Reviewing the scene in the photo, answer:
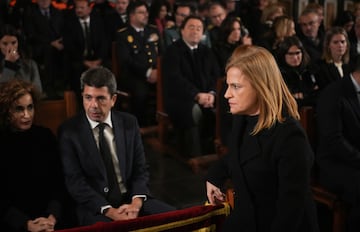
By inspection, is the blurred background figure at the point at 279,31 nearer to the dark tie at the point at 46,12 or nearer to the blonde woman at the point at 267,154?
the dark tie at the point at 46,12

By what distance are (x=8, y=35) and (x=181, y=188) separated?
6.39 ft

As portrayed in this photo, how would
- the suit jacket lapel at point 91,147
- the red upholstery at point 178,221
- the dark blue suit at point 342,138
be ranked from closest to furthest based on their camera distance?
1. the red upholstery at point 178,221
2. the suit jacket lapel at point 91,147
3. the dark blue suit at point 342,138

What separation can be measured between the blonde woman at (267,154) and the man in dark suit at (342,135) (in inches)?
49.6

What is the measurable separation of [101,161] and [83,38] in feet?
12.4

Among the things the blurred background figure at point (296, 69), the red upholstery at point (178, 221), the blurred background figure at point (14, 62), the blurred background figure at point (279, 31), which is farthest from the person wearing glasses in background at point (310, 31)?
the red upholstery at point (178, 221)

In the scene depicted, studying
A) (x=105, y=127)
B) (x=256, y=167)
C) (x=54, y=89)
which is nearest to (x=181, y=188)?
(x=105, y=127)

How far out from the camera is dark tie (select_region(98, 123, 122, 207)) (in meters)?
2.82

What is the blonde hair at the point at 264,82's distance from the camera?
1933 mm

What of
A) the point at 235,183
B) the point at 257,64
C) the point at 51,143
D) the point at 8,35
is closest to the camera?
the point at 257,64

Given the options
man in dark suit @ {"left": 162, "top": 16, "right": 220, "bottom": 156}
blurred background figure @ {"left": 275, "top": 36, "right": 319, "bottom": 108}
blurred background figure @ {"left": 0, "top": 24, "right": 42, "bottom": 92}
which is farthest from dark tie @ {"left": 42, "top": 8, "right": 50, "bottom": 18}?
blurred background figure @ {"left": 275, "top": 36, "right": 319, "bottom": 108}

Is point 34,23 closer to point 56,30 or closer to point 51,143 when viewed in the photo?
point 56,30

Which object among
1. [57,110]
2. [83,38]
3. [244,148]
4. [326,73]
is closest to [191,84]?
[326,73]

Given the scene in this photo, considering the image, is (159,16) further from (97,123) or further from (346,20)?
(97,123)

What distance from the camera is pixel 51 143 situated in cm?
280
